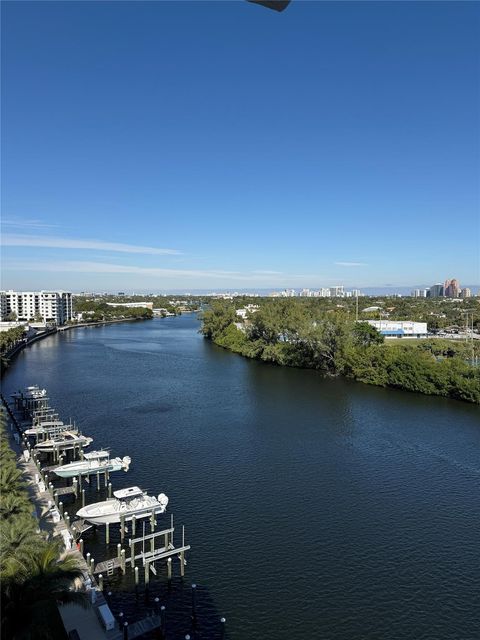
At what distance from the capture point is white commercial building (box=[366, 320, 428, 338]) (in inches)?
3132

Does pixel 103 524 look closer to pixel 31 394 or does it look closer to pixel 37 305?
pixel 31 394

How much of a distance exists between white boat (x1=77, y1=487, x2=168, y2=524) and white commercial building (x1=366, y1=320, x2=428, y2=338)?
65.3 metres

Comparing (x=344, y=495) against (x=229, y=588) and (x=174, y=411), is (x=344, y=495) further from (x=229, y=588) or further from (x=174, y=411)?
(x=174, y=411)

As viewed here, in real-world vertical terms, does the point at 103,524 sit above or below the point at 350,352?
below

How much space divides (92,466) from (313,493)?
10.1 m

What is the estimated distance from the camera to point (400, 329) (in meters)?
80.4

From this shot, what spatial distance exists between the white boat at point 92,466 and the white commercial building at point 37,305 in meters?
101

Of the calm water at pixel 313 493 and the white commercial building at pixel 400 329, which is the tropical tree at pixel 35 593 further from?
the white commercial building at pixel 400 329

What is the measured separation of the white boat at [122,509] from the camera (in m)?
17.9

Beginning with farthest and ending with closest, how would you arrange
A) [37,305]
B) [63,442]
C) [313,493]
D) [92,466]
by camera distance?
1. [37,305]
2. [63,442]
3. [92,466]
4. [313,493]

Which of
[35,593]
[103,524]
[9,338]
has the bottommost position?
[103,524]

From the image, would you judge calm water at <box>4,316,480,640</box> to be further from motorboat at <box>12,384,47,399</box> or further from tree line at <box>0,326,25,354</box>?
tree line at <box>0,326,25,354</box>

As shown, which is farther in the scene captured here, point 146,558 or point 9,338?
point 9,338

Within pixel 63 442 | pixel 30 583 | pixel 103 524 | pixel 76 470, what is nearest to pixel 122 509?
pixel 103 524
